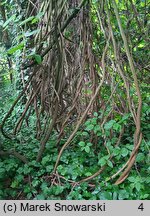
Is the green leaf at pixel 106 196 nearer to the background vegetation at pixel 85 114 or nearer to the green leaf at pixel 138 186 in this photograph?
the background vegetation at pixel 85 114

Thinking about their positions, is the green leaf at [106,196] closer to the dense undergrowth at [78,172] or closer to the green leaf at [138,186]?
the dense undergrowth at [78,172]

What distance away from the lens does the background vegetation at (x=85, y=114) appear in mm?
1659

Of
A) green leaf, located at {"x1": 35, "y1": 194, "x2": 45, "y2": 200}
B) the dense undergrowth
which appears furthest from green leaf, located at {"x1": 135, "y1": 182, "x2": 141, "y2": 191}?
green leaf, located at {"x1": 35, "y1": 194, "x2": 45, "y2": 200}

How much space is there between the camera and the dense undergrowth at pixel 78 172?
1.64m

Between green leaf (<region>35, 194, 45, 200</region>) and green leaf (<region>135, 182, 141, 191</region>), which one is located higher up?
green leaf (<region>135, 182, 141, 191</region>)

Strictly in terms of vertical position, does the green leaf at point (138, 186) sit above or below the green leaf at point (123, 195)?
above

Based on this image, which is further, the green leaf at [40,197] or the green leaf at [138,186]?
the green leaf at [40,197]

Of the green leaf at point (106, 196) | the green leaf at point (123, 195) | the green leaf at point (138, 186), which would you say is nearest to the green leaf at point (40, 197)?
the green leaf at point (106, 196)

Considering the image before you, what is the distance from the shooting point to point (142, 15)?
2.46m

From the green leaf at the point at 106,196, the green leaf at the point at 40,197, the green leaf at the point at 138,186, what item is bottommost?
the green leaf at the point at 40,197

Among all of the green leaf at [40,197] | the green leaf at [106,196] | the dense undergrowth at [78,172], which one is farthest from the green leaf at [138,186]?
the green leaf at [40,197]

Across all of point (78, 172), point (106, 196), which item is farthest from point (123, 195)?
point (78, 172)

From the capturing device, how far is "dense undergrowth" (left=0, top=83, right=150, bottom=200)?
5.40ft

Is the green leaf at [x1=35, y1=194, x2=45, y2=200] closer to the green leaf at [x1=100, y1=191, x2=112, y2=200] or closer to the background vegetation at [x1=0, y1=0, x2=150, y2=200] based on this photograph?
the background vegetation at [x1=0, y1=0, x2=150, y2=200]
